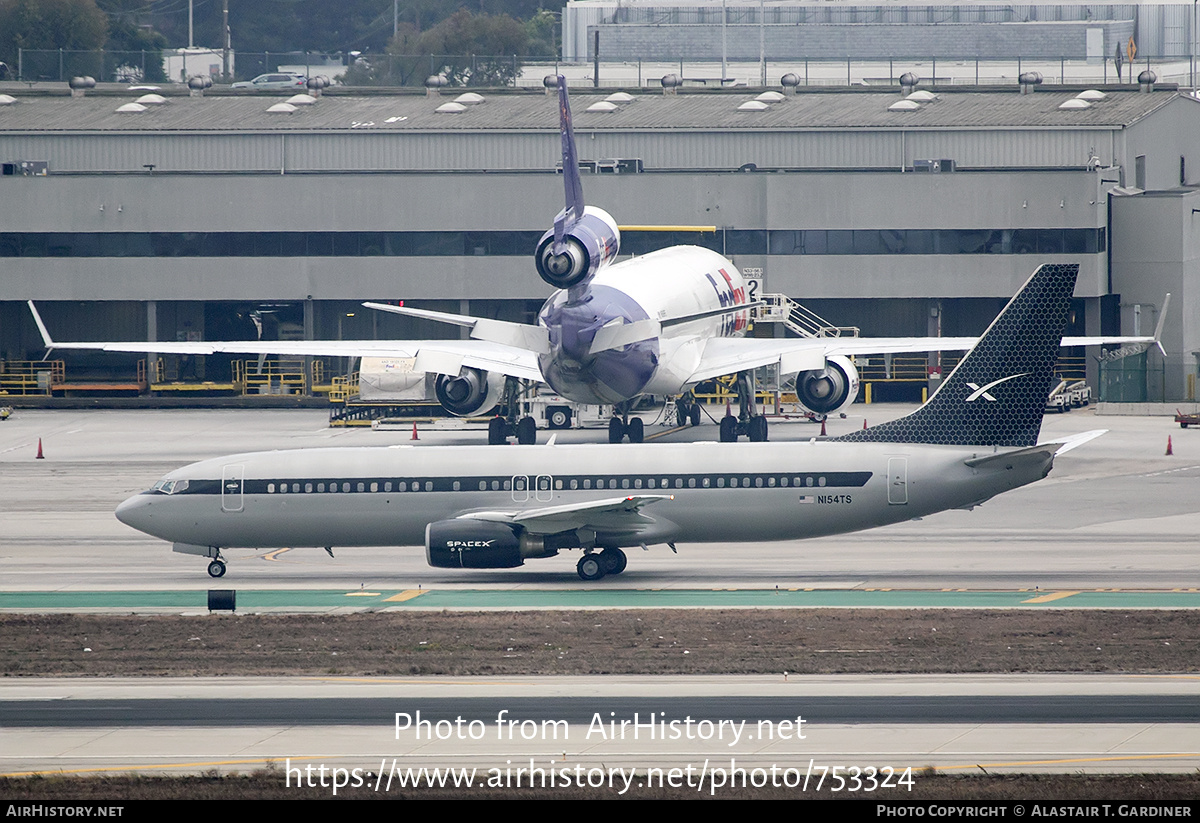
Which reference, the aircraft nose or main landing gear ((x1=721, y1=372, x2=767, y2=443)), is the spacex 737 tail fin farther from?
main landing gear ((x1=721, y1=372, x2=767, y2=443))

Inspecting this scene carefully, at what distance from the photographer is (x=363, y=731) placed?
22.6 meters

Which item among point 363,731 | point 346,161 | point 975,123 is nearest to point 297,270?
point 346,161

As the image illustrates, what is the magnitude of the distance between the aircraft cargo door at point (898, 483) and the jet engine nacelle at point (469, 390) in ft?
89.9

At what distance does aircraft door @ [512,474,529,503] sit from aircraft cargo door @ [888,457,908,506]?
819cm

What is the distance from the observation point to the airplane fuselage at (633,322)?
53469 millimetres

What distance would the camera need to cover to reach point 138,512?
123ft

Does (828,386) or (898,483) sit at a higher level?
(828,386)

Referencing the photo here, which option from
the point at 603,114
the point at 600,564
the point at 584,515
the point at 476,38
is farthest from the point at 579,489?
the point at 476,38

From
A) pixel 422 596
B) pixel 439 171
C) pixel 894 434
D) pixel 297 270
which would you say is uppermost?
pixel 439 171

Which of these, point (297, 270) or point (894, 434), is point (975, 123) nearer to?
point (297, 270)

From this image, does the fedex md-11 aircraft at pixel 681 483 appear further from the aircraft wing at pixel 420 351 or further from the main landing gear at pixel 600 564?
the aircraft wing at pixel 420 351

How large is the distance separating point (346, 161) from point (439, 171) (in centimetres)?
723

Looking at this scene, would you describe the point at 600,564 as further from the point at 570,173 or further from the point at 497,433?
the point at 570,173

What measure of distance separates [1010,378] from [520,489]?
11.3 meters
